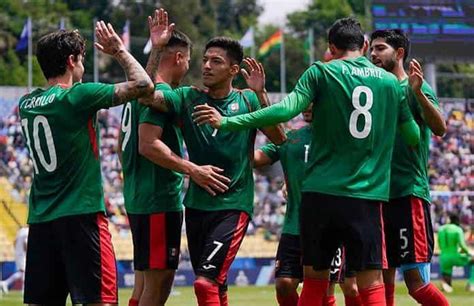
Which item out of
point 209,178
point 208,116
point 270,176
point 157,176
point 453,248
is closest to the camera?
point 208,116

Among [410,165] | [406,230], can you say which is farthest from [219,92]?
[406,230]

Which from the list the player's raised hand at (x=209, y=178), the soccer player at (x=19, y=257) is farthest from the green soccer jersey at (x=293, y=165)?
the soccer player at (x=19, y=257)

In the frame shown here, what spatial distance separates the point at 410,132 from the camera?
34.0 ft

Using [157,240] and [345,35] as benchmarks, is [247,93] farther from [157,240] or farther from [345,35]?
[157,240]

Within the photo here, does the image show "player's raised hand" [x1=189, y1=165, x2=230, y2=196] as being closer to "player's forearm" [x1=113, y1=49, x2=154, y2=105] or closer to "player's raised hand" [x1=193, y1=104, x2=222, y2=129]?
"player's raised hand" [x1=193, y1=104, x2=222, y2=129]

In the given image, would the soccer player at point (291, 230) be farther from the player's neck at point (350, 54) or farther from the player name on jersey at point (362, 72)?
the player name on jersey at point (362, 72)

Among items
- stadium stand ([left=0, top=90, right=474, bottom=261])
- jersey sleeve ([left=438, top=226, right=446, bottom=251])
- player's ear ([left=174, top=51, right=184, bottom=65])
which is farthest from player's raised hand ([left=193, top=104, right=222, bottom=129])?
stadium stand ([left=0, top=90, right=474, bottom=261])

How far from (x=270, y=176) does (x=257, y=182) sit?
6.12 meters

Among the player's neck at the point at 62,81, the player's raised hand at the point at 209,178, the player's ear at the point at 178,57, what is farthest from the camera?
the player's ear at the point at 178,57

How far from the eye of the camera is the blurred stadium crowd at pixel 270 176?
33.5 m

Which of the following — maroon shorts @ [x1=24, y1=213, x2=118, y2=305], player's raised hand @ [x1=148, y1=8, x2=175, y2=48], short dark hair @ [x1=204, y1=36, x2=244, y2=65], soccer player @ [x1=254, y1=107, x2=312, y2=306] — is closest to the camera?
maroon shorts @ [x1=24, y1=213, x2=118, y2=305]

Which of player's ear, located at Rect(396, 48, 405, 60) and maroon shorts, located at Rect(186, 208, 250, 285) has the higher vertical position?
player's ear, located at Rect(396, 48, 405, 60)

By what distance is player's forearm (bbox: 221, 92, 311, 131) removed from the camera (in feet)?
30.4

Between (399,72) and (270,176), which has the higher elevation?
(399,72)
